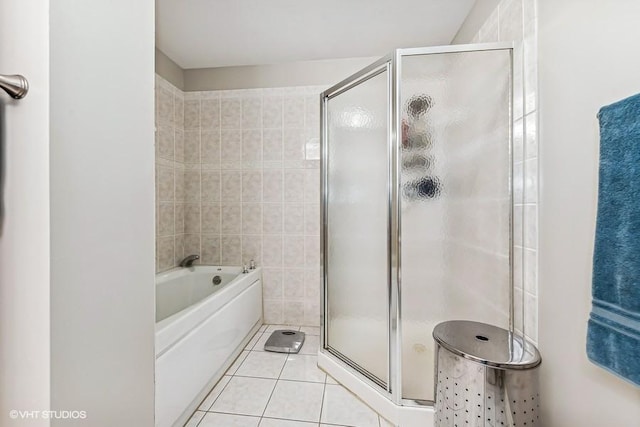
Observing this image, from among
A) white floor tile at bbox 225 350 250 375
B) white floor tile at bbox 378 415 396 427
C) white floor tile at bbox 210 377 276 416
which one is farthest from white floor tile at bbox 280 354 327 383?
white floor tile at bbox 378 415 396 427

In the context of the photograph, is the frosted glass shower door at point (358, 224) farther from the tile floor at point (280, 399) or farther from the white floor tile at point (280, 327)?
the white floor tile at point (280, 327)

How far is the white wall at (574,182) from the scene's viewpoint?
2.74ft

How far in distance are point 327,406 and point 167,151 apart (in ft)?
7.36

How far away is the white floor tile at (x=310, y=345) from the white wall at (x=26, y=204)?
72.0 inches

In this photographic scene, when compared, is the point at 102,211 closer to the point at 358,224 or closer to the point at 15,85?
the point at 15,85

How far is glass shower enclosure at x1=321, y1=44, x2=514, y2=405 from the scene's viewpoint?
4.58ft

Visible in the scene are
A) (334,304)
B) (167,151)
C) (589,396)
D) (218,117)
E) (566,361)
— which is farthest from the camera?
(218,117)

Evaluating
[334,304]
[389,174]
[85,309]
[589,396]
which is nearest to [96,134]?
[85,309]

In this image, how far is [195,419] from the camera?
4.90 feet

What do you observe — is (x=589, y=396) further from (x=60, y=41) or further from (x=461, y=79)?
(x=60, y=41)

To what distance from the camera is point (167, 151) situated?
2.50 metres

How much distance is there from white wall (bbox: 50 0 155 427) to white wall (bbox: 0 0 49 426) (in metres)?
0.01

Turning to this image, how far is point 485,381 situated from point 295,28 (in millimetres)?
2373

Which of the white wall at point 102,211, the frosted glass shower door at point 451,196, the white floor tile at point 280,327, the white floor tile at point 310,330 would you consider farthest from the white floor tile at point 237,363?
the white wall at point 102,211
